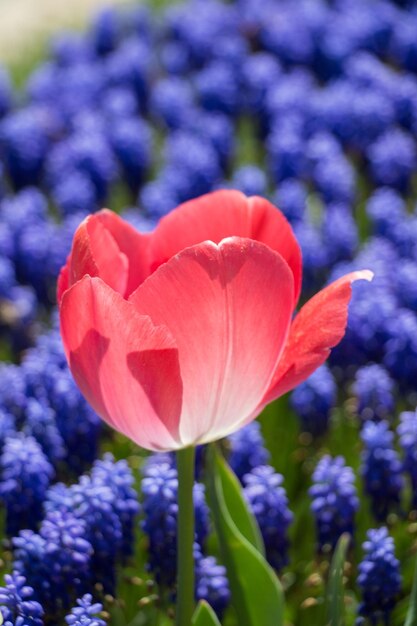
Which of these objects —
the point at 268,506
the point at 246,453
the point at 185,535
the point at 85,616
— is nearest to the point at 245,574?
the point at 185,535

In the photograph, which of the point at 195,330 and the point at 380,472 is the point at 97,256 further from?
the point at 380,472

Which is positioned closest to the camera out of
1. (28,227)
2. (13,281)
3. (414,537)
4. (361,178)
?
(414,537)

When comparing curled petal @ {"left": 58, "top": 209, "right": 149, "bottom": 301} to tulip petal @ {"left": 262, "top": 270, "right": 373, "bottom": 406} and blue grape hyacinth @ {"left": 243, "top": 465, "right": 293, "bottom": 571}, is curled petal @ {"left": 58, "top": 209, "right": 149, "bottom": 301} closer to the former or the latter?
A: tulip petal @ {"left": 262, "top": 270, "right": 373, "bottom": 406}

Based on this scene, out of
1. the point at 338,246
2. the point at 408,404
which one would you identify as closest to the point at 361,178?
the point at 338,246

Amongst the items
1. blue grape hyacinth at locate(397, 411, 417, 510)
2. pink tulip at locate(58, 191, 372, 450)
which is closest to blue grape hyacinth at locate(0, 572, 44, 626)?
pink tulip at locate(58, 191, 372, 450)

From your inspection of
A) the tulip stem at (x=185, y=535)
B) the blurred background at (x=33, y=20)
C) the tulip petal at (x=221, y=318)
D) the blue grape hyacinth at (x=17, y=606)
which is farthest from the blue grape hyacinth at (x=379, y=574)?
the blurred background at (x=33, y=20)

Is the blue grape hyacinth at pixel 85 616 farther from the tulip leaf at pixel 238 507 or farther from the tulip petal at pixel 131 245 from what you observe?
the tulip petal at pixel 131 245

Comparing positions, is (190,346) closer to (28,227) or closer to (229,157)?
(28,227)
